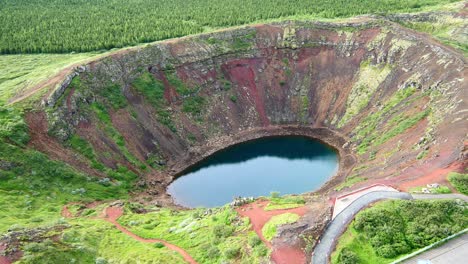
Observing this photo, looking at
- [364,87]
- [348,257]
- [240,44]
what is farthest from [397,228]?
[240,44]

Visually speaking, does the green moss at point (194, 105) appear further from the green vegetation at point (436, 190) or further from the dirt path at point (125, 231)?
the green vegetation at point (436, 190)

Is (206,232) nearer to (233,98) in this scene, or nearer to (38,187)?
(38,187)

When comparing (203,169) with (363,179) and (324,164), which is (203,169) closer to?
(324,164)

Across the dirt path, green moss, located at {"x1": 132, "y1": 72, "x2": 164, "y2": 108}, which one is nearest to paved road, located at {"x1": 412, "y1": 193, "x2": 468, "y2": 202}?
the dirt path

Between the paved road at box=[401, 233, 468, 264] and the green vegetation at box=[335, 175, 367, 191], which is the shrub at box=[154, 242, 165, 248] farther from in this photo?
the green vegetation at box=[335, 175, 367, 191]

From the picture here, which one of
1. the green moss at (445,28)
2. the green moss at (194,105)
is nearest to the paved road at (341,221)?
the green moss at (194,105)
